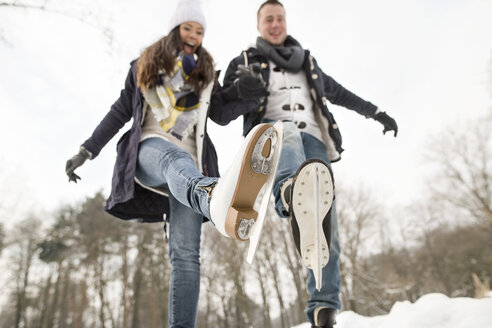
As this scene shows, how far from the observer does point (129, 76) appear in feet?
7.40

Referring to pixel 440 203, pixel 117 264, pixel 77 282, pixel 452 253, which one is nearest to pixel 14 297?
pixel 77 282

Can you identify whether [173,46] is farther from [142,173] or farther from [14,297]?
[14,297]

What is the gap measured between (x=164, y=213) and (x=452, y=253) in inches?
1276

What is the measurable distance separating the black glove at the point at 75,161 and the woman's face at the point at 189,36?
A: 99cm

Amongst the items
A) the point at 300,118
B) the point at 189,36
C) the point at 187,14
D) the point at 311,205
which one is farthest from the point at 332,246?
the point at 187,14

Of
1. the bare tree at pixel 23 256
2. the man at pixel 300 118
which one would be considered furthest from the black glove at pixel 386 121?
the bare tree at pixel 23 256

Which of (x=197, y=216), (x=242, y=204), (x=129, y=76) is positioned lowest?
(x=242, y=204)

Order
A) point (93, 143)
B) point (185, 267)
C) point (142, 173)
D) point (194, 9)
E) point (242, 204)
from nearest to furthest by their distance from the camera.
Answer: point (242, 204), point (185, 267), point (142, 173), point (93, 143), point (194, 9)

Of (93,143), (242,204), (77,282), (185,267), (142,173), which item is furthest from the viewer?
(77,282)

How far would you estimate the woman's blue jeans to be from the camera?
137cm

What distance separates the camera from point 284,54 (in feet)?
8.16

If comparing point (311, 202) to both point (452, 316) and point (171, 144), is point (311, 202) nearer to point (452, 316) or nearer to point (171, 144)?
point (171, 144)

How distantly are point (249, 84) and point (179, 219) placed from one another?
95 centimetres

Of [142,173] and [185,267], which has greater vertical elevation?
[142,173]
